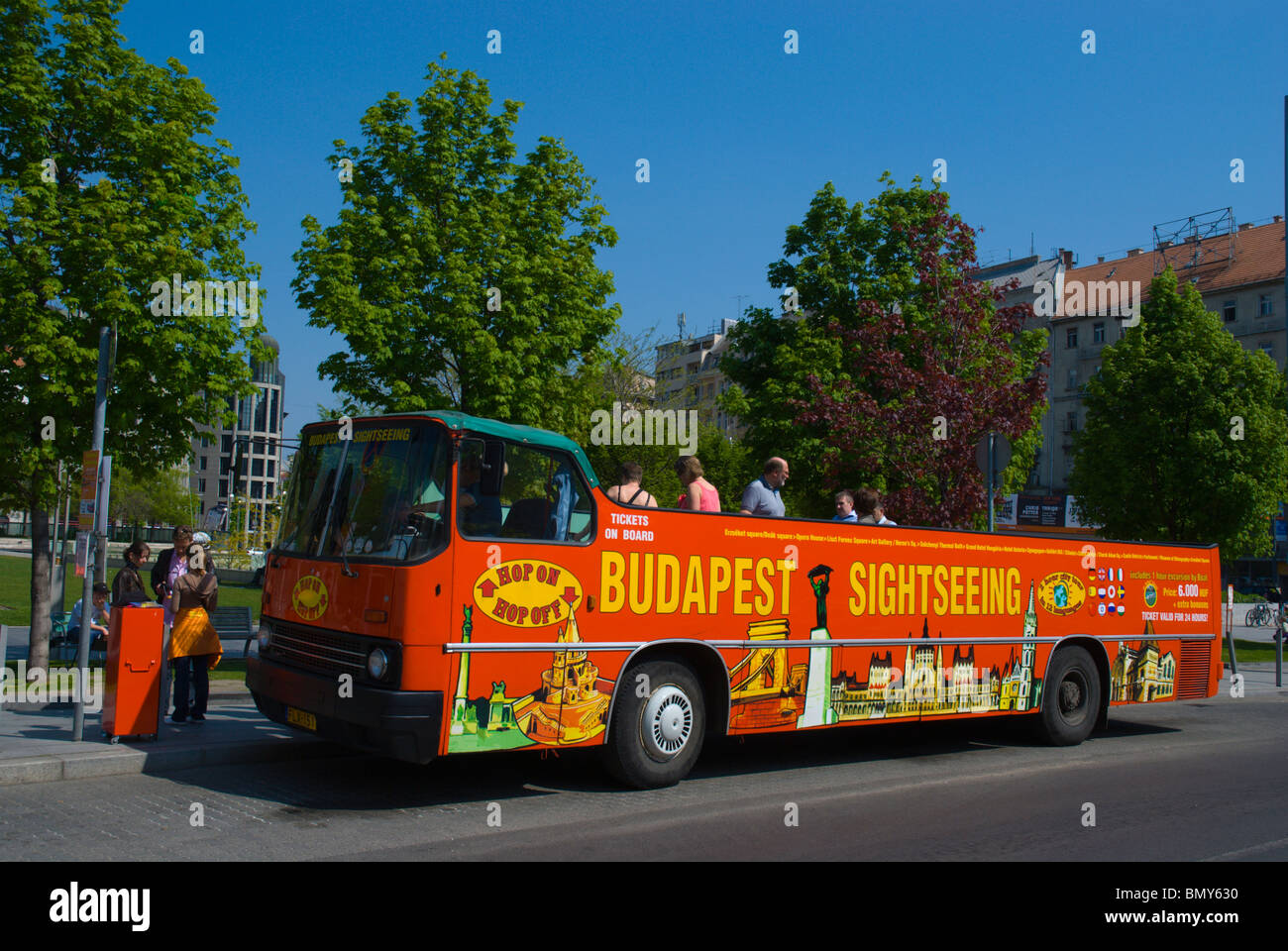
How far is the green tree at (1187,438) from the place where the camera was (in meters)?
30.6

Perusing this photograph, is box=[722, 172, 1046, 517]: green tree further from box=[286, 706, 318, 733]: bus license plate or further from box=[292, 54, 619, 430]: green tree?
box=[286, 706, 318, 733]: bus license plate

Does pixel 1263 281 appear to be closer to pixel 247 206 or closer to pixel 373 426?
pixel 247 206

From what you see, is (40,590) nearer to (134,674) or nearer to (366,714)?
(134,674)

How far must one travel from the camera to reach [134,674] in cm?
902

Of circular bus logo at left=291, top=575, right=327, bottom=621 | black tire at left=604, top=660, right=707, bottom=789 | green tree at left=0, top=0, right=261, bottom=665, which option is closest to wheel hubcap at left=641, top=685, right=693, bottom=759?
black tire at left=604, top=660, right=707, bottom=789

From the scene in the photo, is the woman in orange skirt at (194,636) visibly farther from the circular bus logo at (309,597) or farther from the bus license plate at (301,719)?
the bus license plate at (301,719)

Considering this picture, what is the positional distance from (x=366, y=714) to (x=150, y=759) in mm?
2572

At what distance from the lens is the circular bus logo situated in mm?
7781

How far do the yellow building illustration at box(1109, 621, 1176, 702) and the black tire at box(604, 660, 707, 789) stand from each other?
596 centimetres

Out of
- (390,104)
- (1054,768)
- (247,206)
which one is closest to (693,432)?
(390,104)

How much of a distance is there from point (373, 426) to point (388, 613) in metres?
1.55

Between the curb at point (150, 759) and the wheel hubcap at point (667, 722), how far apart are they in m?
2.93

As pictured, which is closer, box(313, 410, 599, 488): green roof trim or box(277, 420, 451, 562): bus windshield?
box(277, 420, 451, 562): bus windshield

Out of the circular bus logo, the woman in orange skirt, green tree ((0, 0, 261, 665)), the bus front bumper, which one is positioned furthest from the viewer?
green tree ((0, 0, 261, 665))
